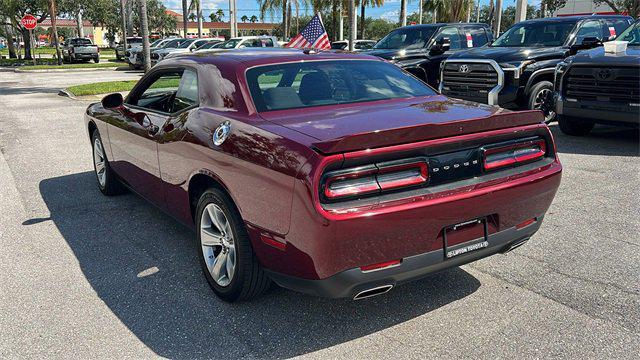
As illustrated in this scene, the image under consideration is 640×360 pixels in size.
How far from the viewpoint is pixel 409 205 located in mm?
2775

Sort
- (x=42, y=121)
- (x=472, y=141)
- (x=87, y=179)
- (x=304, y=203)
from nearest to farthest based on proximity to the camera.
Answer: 1. (x=304, y=203)
2. (x=472, y=141)
3. (x=87, y=179)
4. (x=42, y=121)

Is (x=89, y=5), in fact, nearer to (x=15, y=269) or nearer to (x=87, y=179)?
(x=87, y=179)

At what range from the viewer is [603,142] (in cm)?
863

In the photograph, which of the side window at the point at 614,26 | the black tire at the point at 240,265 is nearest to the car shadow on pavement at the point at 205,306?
the black tire at the point at 240,265

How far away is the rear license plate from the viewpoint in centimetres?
297

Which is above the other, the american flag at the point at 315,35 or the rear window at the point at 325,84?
the american flag at the point at 315,35

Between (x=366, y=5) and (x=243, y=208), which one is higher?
(x=366, y=5)

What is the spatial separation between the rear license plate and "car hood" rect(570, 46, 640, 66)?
592 cm

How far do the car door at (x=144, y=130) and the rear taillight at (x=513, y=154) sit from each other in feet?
7.78

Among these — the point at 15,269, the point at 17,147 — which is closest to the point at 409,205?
the point at 15,269

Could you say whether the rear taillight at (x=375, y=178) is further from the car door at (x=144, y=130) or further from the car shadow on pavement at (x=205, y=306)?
the car door at (x=144, y=130)

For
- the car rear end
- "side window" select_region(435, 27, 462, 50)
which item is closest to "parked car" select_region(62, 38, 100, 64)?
"side window" select_region(435, 27, 462, 50)

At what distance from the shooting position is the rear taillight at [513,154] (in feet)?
10.4

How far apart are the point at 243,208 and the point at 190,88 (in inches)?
55.4
